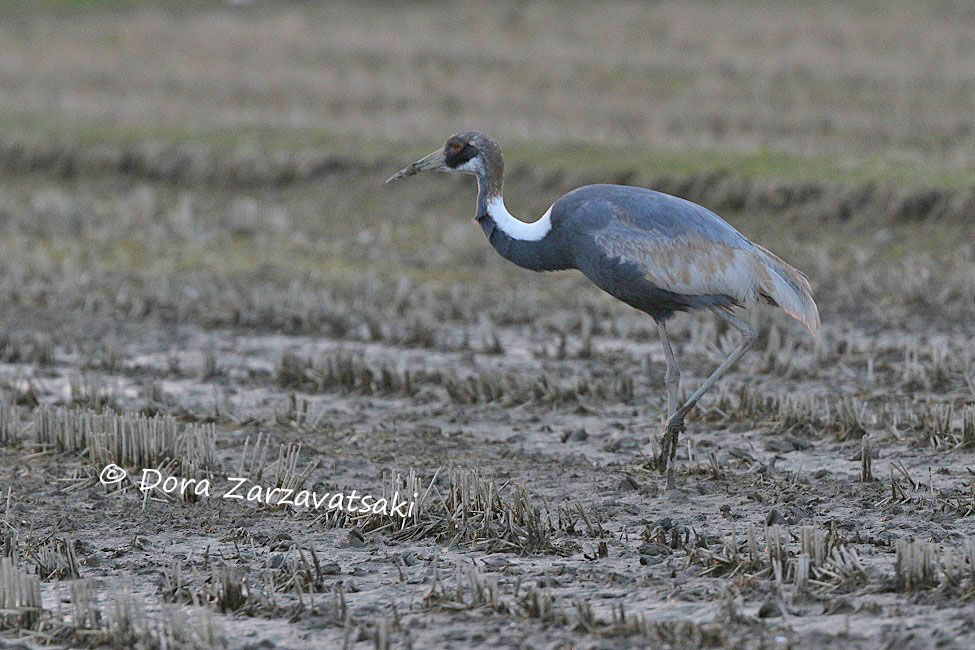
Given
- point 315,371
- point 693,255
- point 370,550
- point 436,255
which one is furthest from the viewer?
point 436,255

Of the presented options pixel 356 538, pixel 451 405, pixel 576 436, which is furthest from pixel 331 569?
pixel 451 405

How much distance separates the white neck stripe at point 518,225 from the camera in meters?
8.38

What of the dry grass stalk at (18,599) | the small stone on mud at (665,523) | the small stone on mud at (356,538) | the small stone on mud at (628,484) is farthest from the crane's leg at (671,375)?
the dry grass stalk at (18,599)

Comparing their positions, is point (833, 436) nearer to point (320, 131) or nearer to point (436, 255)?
point (436, 255)

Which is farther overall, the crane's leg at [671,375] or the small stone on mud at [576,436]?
the small stone on mud at [576,436]

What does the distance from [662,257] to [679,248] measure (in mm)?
120

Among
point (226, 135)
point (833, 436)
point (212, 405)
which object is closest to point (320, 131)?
point (226, 135)

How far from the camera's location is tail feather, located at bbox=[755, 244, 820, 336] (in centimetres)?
830

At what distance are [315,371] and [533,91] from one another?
13.7 m

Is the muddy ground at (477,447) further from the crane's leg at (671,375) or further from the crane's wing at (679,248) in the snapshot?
the crane's wing at (679,248)

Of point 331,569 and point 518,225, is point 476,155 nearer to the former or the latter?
point 518,225

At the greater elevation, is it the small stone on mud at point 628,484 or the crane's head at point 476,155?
the crane's head at point 476,155

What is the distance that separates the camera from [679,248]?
26.9 feet

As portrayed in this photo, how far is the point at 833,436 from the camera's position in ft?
28.9
